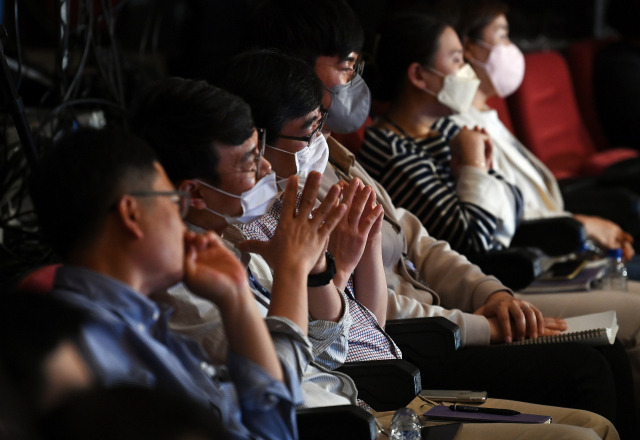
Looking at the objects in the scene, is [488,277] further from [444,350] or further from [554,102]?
[554,102]

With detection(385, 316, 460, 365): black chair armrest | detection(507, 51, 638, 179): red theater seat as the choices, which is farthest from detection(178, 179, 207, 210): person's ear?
detection(507, 51, 638, 179): red theater seat

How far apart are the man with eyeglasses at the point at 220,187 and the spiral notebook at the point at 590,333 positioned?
0.77 m

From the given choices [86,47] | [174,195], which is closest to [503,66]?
[86,47]

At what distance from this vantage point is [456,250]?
8.54 feet

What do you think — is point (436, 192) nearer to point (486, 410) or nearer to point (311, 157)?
point (311, 157)

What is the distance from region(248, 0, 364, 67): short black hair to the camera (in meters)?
2.12

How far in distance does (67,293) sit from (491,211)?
170cm

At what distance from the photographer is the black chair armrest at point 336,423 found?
1.35 m

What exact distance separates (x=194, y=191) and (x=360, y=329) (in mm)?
504

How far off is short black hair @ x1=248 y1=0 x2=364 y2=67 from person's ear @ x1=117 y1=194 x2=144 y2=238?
3.46ft

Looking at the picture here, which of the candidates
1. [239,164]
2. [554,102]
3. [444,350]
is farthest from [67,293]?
[554,102]

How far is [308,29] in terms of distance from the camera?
83.6 inches

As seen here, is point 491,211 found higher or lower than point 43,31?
higher

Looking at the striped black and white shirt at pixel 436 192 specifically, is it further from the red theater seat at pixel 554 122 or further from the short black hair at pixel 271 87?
the red theater seat at pixel 554 122
